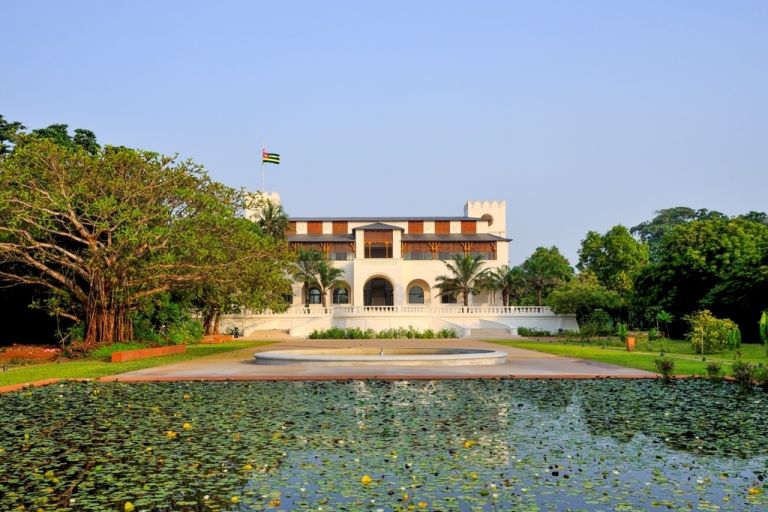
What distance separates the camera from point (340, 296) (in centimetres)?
7375

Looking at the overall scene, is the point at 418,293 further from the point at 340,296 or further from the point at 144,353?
the point at 144,353

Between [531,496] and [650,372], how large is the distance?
13.5m

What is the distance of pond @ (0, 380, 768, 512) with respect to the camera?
637 cm

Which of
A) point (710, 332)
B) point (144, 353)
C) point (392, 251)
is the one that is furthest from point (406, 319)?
point (144, 353)

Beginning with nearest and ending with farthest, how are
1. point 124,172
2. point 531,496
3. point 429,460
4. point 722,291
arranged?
1. point 531,496
2. point 429,460
3. point 124,172
4. point 722,291

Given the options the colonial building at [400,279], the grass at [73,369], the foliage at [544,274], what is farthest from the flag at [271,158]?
the grass at [73,369]

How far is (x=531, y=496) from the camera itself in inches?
252

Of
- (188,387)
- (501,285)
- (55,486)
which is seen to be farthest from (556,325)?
(55,486)

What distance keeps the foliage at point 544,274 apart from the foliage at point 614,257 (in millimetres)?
2469

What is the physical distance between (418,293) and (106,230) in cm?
5184

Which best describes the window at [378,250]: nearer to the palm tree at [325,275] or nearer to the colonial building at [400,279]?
the colonial building at [400,279]

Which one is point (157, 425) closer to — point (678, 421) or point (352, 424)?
point (352, 424)

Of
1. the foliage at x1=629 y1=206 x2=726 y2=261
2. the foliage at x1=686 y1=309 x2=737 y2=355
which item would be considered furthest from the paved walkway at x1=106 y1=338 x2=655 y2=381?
the foliage at x1=629 y1=206 x2=726 y2=261

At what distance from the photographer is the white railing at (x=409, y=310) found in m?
55.1
